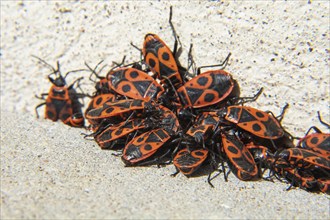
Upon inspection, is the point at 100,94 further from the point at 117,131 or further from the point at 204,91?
the point at 204,91

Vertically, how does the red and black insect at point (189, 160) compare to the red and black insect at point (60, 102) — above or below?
below

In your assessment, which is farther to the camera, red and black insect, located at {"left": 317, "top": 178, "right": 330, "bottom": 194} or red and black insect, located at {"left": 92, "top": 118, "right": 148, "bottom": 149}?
red and black insect, located at {"left": 92, "top": 118, "right": 148, "bottom": 149}

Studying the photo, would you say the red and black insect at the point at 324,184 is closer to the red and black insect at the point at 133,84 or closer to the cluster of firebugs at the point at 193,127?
the cluster of firebugs at the point at 193,127

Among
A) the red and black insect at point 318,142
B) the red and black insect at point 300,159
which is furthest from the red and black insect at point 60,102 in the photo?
the red and black insect at point 318,142

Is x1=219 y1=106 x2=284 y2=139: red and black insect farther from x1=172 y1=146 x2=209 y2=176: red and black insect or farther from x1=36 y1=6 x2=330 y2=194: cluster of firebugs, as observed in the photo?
x1=172 y1=146 x2=209 y2=176: red and black insect

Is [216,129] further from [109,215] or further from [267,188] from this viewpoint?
[109,215]

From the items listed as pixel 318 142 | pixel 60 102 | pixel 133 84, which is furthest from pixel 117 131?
pixel 318 142

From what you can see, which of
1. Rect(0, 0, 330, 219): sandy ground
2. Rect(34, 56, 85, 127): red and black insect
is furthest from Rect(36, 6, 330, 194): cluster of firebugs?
Rect(34, 56, 85, 127): red and black insect

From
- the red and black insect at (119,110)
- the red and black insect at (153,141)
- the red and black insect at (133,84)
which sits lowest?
the red and black insect at (153,141)
